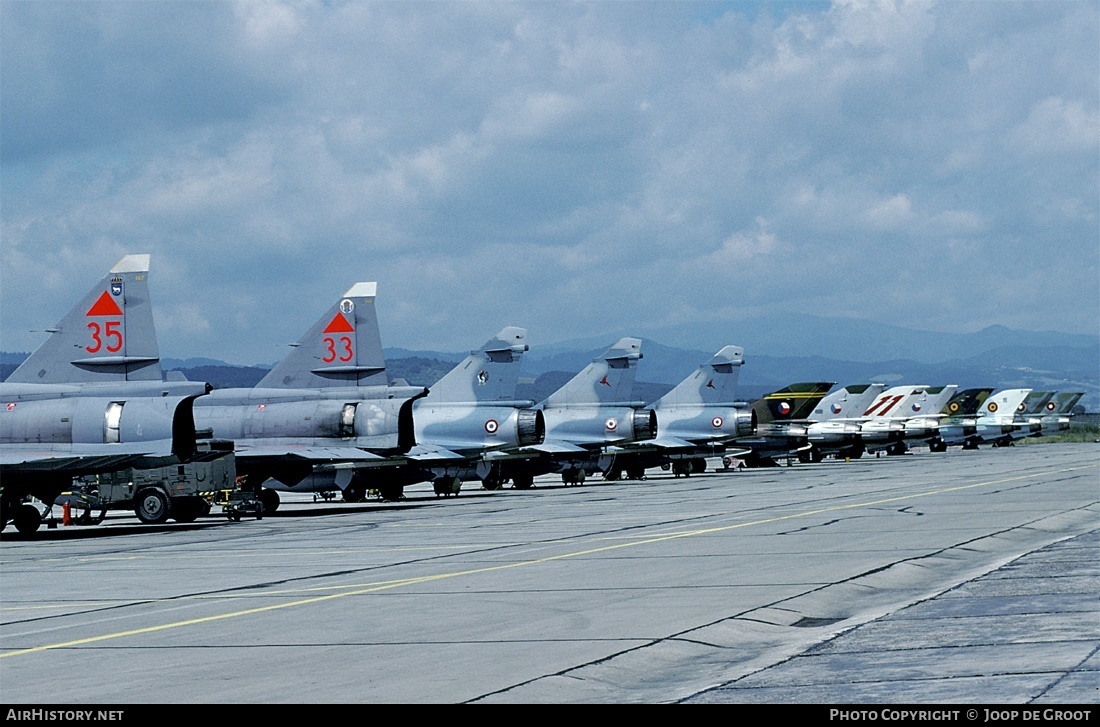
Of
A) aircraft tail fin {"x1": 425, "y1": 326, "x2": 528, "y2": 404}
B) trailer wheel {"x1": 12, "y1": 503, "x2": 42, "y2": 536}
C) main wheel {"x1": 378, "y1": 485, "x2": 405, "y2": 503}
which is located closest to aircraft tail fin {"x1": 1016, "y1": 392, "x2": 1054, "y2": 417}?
aircraft tail fin {"x1": 425, "y1": 326, "x2": 528, "y2": 404}

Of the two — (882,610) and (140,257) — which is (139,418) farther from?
(882,610)

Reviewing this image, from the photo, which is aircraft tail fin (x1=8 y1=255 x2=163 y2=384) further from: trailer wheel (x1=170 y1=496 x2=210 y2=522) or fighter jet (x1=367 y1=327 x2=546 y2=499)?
fighter jet (x1=367 y1=327 x2=546 y2=499)

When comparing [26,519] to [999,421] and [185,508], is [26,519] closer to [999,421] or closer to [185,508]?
[185,508]

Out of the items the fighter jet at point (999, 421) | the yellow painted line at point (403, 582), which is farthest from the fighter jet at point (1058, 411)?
the yellow painted line at point (403, 582)

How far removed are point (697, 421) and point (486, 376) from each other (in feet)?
70.5

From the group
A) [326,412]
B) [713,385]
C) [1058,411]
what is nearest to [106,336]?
[326,412]

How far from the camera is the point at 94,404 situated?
32.7m

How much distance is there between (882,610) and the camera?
14.5m

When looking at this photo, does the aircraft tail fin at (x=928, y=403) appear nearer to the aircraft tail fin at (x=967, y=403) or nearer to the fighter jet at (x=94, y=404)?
the aircraft tail fin at (x=967, y=403)

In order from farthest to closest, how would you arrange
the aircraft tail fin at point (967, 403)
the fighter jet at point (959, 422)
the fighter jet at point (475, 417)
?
1. the aircraft tail fin at point (967, 403)
2. the fighter jet at point (959, 422)
3. the fighter jet at point (475, 417)

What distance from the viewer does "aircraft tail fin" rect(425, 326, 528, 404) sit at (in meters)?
52.0

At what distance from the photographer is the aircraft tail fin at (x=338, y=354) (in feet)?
147

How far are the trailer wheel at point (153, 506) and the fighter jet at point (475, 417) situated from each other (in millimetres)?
14674

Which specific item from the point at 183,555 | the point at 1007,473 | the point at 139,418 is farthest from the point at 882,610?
the point at 1007,473
